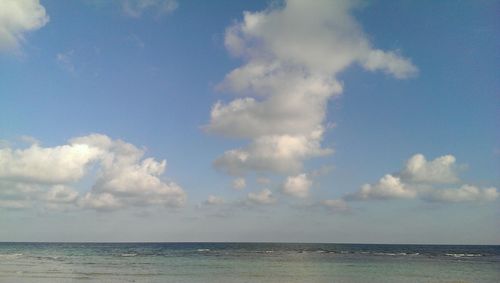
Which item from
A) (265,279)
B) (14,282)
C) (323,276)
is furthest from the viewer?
(323,276)

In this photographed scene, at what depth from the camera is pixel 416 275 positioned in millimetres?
46562

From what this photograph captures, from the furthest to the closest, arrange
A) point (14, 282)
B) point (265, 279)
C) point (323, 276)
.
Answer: point (323, 276)
point (265, 279)
point (14, 282)

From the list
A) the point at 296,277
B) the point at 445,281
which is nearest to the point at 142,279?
the point at 296,277

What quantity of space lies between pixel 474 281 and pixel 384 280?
28.4 ft

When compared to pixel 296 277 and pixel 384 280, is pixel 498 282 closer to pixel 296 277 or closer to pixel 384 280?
pixel 384 280

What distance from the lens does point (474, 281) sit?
1647 inches

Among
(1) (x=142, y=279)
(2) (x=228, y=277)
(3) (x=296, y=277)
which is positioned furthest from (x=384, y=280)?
(1) (x=142, y=279)

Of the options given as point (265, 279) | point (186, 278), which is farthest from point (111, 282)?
point (265, 279)

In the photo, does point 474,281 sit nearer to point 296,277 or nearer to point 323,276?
point 323,276

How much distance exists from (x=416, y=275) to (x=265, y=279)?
17260 millimetres

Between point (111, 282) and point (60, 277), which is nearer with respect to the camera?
point (111, 282)

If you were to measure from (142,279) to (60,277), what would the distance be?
8757 millimetres

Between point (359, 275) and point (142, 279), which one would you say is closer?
point (142, 279)

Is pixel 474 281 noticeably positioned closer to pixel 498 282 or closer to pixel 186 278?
pixel 498 282
